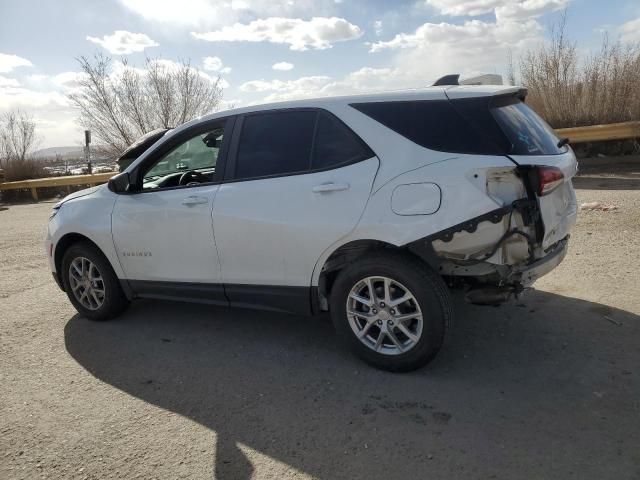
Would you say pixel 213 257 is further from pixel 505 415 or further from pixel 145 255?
pixel 505 415

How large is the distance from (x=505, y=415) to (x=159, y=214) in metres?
3.01

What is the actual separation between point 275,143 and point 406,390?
6.62 ft

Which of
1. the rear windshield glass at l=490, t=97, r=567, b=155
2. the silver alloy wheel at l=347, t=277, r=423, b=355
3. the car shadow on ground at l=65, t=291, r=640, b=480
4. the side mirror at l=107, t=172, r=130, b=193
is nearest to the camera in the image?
the car shadow on ground at l=65, t=291, r=640, b=480

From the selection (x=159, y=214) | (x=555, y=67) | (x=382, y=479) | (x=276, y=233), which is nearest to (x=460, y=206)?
(x=276, y=233)

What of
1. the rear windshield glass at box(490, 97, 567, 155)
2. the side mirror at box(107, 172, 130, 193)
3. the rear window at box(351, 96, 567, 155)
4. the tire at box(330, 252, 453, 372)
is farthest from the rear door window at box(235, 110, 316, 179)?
the rear windshield glass at box(490, 97, 567, 155)

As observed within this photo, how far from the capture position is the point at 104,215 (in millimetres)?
4652

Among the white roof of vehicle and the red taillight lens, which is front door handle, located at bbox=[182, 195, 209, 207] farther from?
the red taillight lens

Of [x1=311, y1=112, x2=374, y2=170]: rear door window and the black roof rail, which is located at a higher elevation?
the black roof rail

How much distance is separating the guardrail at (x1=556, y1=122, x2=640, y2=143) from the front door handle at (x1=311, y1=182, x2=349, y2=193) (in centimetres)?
932

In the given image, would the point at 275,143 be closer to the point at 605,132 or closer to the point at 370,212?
the point at 370,212

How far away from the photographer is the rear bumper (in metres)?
3.30

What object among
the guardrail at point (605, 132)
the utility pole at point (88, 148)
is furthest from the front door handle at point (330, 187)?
the utility pole at point (88, 148)

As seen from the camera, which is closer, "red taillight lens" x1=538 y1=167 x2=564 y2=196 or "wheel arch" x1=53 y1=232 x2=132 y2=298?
"red taillight lens" x1=538 y1=167 x2=564 y2=196

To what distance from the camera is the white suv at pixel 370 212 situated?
3242 millimetres
